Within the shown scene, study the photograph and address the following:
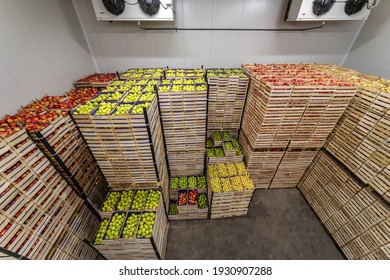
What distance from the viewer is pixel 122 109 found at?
11.7ft

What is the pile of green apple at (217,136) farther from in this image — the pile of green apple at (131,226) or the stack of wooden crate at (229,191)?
the pile of green apple at (131,226)

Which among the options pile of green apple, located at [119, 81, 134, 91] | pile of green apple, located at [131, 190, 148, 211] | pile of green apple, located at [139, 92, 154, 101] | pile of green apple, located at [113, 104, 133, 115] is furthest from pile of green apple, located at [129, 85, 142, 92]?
pile of green apple, located at [131, 190, 148, 211]

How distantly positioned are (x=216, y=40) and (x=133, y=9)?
11.1 ft

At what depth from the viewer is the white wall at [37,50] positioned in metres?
3.92

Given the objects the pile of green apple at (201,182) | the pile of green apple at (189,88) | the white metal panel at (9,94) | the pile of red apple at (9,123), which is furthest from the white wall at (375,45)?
the white metal panel at (9,94)

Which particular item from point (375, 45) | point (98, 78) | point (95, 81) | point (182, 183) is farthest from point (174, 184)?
point (375, 45)

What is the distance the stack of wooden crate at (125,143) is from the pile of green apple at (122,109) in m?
0.06

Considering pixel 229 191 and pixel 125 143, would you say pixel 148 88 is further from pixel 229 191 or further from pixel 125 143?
pixel 229 191

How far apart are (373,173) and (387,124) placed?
1.28 meters

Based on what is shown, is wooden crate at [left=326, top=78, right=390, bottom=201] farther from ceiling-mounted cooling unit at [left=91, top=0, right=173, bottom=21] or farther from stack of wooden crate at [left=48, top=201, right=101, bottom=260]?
stack of wooden crate at [left=48, top=201, right=101, bottom=260]

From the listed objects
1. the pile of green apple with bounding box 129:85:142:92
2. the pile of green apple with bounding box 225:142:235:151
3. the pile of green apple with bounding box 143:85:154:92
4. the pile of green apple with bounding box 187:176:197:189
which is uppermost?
the pile of green apple with bounding box 143:85:154:92

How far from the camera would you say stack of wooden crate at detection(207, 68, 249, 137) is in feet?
19.3

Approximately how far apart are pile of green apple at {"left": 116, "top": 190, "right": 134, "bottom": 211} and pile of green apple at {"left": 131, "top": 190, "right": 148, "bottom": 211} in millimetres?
131
